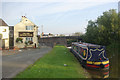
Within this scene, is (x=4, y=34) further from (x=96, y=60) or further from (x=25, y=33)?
(x=96, y=60)

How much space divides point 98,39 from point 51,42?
780 inches

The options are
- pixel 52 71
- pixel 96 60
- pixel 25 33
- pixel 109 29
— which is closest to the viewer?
pixel 52 71

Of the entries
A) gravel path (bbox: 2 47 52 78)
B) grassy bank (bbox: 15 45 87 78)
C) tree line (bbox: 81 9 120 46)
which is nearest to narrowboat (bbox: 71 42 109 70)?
grassy bank (bbox: 15 45 87 78)

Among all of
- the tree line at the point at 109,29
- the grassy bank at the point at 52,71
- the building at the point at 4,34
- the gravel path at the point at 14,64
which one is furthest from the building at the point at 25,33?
the grassy bank at the point at 52,71

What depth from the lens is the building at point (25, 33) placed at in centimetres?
2602

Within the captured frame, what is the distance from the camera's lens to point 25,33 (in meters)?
26.3

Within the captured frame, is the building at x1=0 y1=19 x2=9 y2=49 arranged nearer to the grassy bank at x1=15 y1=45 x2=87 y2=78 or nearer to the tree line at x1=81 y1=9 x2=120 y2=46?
the grassy bank at x1=15 y1=45 x2=87 y2=78

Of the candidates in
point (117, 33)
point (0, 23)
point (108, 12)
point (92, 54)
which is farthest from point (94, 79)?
point (0, 23)

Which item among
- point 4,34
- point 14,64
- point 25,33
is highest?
point 25,33

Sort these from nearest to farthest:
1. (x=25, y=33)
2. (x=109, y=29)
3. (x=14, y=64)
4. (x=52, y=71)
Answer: (x=52, y=71), (x=14, y=64), (x=109, y=29), (x=25, y=33)

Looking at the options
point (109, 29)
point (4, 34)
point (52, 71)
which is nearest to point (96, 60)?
point (52, 71)

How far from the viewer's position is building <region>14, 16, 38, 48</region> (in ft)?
85.4

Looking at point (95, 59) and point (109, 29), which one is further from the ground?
point (109, 29)

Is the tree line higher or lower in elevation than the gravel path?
higher
